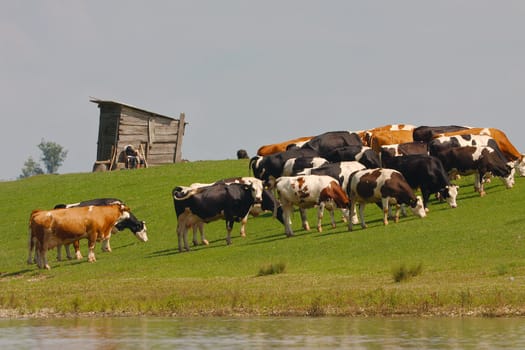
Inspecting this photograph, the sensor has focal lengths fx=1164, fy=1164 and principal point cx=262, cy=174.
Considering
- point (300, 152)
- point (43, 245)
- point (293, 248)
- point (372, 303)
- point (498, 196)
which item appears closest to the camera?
point (372, 303)

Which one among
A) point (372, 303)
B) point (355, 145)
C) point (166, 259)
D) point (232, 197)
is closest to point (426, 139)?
point (355, 145)

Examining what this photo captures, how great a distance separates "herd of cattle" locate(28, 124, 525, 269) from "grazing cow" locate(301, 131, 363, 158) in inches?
179

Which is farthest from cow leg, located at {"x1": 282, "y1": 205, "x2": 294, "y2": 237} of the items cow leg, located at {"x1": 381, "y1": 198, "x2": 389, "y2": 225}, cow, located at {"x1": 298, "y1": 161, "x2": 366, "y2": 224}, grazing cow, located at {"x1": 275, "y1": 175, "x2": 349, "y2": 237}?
cow leg, located at {"x1": 381, "y1": 198, "x2": 389, "y2": 225}

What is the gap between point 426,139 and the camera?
52812mm

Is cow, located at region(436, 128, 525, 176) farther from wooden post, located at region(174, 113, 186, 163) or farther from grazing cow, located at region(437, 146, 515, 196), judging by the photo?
wooden post, located at region(174, 113, 186, 163)

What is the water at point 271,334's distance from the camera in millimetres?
22047

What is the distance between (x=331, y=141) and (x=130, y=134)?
26.9 m

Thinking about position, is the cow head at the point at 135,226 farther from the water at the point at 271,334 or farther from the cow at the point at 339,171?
the water at the point at 271,334

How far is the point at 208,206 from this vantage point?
40.5 m

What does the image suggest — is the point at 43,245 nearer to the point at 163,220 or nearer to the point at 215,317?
the point at 163,220

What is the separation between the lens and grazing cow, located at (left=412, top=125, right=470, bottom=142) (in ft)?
173

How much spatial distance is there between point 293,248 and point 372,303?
10506 millimetres

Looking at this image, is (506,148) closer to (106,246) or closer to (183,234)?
(183,234)

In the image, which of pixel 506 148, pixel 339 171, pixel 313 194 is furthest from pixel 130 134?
pixel 313 194
